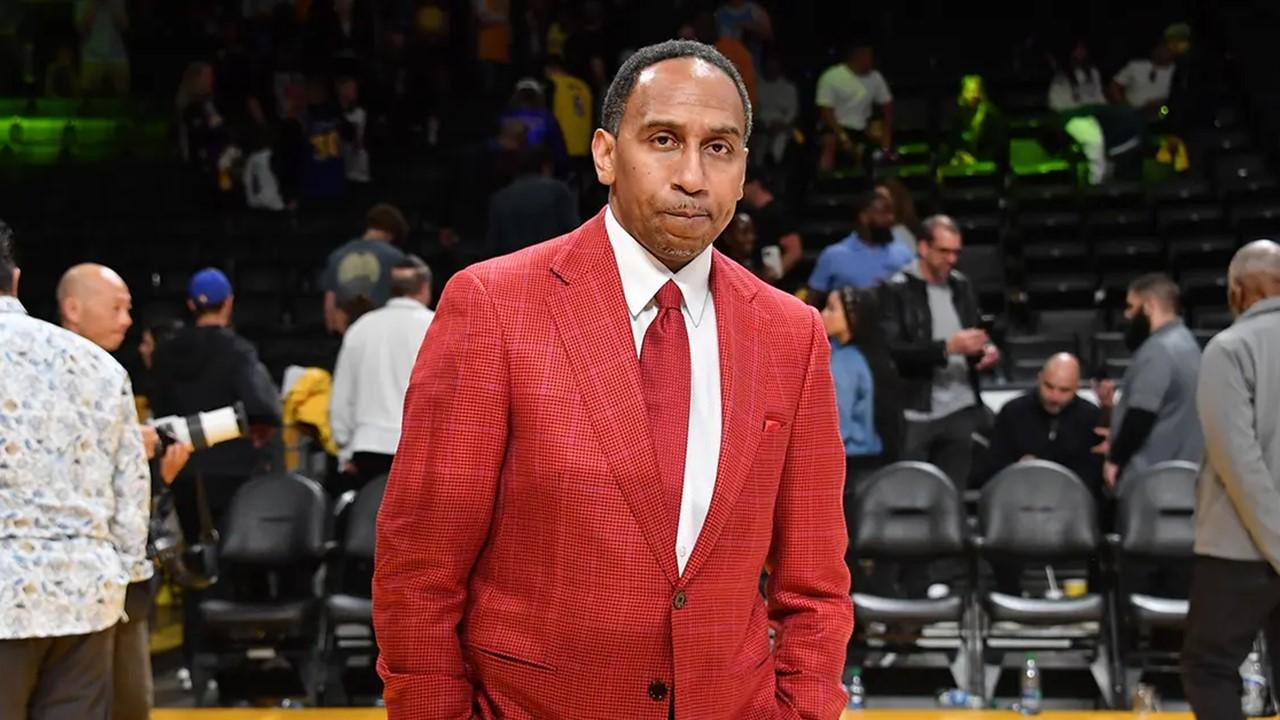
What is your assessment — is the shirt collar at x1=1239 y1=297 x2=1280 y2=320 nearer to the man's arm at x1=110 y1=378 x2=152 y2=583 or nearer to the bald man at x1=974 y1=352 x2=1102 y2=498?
the bald man at x1=974 y1=352 x2=1102 y2=498

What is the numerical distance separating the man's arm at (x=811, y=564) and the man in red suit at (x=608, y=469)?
0.02m

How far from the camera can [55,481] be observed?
156 inches

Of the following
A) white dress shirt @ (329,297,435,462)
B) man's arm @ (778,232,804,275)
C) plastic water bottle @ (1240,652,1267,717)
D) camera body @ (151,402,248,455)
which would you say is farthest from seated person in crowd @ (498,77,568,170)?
plastic water bottle @ (1240,652,1267,717)

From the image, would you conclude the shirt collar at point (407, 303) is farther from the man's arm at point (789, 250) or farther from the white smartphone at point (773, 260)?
the man's arm at point (789, 250)

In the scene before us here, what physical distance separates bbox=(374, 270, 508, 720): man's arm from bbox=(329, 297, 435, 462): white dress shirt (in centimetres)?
504

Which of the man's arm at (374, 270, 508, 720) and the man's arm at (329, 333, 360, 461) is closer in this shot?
the man's arm at (374, 270, 508, 720)

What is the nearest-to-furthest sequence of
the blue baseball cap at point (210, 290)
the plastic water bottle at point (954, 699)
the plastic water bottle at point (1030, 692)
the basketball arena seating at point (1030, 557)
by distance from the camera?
1. the plastic water bottle at point (1030, 692)
2. the plastic water bottle at point (954, 699)
3. the basketball arena seating at point (1030, 557)
4. the blue baseball cap at point (210, 290)

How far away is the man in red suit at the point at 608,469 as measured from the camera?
210 cm

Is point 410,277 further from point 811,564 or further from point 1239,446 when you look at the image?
point 811,564

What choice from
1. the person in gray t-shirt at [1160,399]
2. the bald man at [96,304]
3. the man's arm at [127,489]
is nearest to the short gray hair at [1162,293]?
A: the person in gray t-shirt at [1160,399]

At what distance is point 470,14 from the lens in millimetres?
14328

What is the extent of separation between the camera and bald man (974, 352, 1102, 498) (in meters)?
7.86

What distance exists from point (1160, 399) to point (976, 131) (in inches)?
244

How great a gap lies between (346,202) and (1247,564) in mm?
9161
